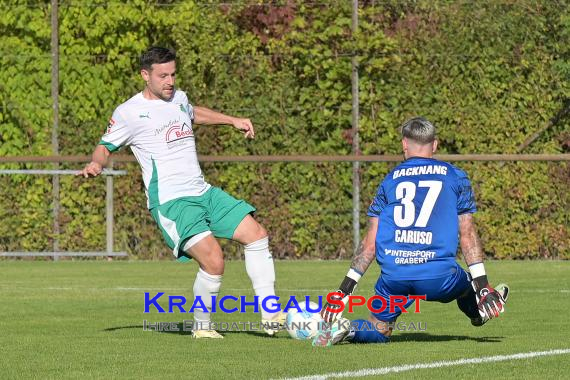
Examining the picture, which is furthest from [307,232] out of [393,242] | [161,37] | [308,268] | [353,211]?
[393,242]

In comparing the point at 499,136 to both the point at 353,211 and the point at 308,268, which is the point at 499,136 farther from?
the point at 308,268

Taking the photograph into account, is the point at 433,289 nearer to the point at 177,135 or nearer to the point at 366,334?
the point at 366,334

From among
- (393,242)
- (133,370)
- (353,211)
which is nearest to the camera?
(133,370)

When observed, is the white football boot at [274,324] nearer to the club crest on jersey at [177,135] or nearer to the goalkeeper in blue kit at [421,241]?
the goalkeeper in blue kit at [421,241]

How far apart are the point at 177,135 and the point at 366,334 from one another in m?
1.91

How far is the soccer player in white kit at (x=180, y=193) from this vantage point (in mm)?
9031

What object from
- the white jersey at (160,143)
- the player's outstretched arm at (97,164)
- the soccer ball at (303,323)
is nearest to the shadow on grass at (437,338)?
the soccer ball at (303,323)

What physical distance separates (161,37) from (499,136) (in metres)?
4.97

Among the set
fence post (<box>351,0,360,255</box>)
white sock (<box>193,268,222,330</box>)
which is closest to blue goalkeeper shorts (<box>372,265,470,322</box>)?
white sock (<box>193,268,222,330</box>)

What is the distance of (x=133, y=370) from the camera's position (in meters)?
7.06

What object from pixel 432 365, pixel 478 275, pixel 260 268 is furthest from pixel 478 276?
pixel 260 268

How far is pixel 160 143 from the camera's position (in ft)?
30.0

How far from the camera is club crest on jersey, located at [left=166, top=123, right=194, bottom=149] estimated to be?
30.0ft

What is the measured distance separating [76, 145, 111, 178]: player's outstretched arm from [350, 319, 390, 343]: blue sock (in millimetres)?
1933
